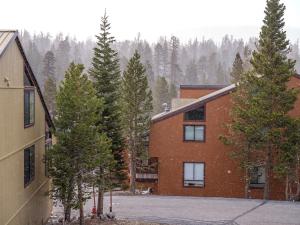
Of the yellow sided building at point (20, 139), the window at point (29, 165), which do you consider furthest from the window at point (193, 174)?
the window at point (29, 165)

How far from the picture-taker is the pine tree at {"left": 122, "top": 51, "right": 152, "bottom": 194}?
1272 inches

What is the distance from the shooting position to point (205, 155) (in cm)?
3228

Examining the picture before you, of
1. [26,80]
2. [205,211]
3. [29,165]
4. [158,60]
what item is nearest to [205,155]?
[205,211]

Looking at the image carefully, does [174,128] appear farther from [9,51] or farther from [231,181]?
[9,51]

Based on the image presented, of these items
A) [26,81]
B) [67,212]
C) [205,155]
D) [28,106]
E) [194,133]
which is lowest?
[67,212]

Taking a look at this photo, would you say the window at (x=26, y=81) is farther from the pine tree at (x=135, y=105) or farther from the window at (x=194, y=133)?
the window at (x=194, y=133)

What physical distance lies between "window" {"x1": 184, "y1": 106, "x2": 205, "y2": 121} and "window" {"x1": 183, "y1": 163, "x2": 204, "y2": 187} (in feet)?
10.3

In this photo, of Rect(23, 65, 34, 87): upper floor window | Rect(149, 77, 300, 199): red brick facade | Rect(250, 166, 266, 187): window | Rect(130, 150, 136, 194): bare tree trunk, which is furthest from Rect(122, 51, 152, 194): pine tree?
Rect(23, 65, 34, 87): upper floor window

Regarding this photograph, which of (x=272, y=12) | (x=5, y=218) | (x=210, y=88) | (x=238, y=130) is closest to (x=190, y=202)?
(x=238, y=130)

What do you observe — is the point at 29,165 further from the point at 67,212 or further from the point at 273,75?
the point at 273,75

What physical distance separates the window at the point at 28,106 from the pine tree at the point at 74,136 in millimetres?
956

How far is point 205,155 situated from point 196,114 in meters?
2.86

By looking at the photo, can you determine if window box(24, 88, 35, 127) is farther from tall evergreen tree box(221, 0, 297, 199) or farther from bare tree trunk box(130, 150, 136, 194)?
bare tree trunk box(130, 150, 136, 194)

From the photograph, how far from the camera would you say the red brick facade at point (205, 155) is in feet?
105
